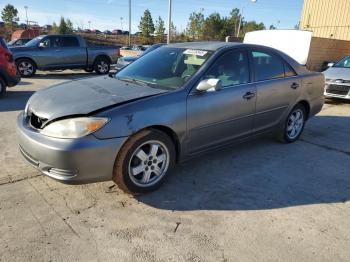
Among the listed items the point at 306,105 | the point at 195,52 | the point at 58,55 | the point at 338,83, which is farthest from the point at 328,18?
the point at 195,52

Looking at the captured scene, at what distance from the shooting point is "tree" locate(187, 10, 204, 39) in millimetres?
53769

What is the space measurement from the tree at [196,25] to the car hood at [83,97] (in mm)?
51655

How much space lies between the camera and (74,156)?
10.4ft

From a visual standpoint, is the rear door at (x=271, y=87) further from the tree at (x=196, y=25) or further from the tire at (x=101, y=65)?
the tree at (x=196, y=25)

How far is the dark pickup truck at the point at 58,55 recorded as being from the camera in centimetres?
1371

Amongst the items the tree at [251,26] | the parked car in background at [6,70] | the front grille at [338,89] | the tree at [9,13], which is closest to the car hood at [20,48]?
the parked car in background at [6,70]

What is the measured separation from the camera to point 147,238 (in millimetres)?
3062

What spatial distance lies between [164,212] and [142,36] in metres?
54.6

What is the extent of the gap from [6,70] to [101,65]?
715 centimetres

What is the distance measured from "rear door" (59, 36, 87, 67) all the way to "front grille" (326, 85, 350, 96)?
9.87 meters

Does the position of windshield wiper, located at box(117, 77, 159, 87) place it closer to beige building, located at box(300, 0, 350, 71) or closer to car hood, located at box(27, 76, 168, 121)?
car hood, located at box(27, 76, 168, 121)

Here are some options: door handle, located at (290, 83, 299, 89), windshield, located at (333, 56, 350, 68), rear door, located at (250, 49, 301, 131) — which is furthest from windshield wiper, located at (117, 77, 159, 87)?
windshield, located at (333, 56, 350, 68)

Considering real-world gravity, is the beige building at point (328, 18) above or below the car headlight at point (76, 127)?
above

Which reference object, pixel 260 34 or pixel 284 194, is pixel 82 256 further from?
pixel 260 34
